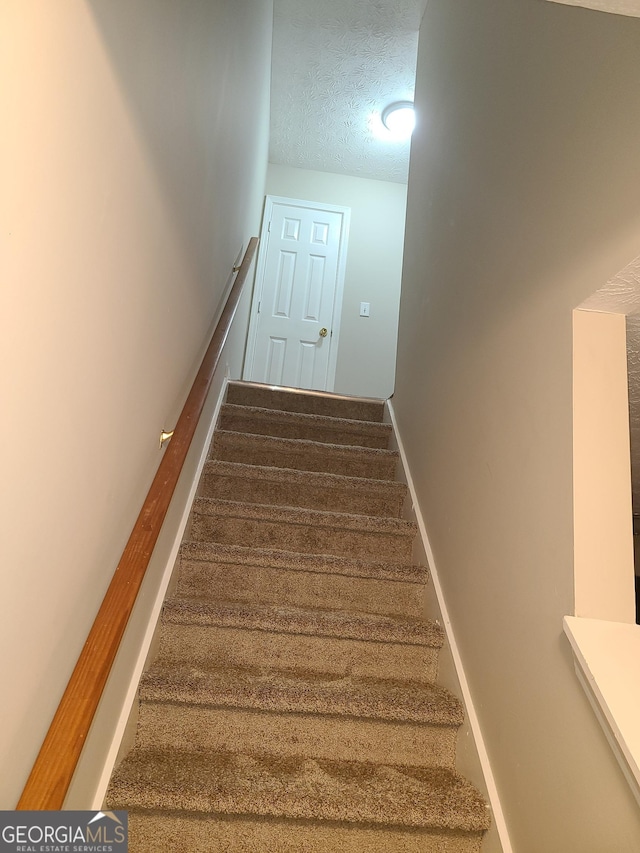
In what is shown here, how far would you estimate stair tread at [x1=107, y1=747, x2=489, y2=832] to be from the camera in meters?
1.28

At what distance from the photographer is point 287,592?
2.03 metres

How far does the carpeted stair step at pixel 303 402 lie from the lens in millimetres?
3498

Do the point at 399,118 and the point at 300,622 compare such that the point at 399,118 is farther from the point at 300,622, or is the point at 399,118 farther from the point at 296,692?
the point at 296,692

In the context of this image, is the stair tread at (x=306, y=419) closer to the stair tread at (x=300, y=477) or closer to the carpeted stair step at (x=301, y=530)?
the stair tread at (x=300, y=477)

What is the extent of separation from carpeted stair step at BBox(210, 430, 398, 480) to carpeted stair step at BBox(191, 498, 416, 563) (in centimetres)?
53

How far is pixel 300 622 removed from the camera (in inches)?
70.5

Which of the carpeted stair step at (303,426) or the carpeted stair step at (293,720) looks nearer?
the carpeted stair step at (293,720)

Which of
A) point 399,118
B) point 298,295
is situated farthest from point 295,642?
point 399,118

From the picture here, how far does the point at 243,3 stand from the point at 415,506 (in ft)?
7.87

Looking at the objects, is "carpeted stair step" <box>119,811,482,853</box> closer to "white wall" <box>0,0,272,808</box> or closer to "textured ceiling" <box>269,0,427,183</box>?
"white wall" <box>0,0,272,808</box>

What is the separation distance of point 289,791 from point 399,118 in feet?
14.8

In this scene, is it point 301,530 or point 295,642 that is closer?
point 295,642

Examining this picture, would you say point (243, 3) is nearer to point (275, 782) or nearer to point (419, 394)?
point (419, 394)

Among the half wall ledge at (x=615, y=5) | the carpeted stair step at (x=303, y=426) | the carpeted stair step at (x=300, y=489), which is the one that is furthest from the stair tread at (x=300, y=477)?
the half wall ledge at (x=615, y=5)
